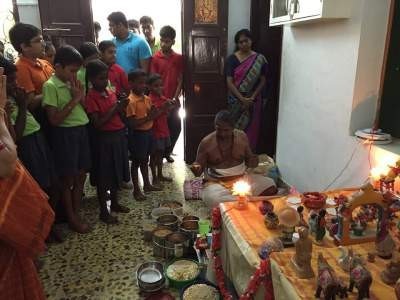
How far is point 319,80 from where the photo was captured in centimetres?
242

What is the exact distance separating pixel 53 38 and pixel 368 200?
330 centimetres

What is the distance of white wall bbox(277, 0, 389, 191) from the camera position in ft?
6.41

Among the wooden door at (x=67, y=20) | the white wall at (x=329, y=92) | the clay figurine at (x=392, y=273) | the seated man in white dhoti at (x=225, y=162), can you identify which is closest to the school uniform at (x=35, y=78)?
the seated man in white dhoti at (x=225, y=162)

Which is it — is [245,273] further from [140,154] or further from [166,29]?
[166,29]

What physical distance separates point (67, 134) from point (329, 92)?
5.83 ft

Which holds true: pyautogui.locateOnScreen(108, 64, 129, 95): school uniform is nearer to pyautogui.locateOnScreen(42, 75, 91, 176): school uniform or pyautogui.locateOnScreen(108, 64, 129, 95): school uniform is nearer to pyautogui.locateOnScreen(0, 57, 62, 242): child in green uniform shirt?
pyautogui.locateOnScreen(42, 75, 91, 176): school uniform

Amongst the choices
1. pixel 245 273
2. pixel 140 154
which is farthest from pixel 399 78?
pixel 140 154

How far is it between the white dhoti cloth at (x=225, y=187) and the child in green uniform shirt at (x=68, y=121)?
864 millimetres

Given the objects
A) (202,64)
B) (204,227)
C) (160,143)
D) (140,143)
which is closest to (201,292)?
(204,227)

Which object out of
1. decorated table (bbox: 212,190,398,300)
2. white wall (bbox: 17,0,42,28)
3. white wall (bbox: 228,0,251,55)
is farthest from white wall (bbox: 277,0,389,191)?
white wall (bbox: 17,0,42,28)

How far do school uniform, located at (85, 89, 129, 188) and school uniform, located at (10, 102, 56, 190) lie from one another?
40 cm

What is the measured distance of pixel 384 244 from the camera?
115cm

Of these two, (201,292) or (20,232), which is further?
(201,292)

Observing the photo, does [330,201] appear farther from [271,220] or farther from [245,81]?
[245,81]
